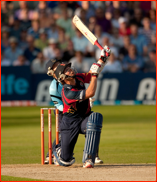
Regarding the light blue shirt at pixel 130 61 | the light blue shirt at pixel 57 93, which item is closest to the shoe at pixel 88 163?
the light blue shirt at pixel 57 93

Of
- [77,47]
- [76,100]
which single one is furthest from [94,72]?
[77,47]

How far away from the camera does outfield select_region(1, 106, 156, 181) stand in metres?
8.81

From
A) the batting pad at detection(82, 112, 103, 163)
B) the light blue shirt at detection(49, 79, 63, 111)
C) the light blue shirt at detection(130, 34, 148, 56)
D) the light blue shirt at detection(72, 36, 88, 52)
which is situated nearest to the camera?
the batting pad at detection(82, 112, 103, 163)

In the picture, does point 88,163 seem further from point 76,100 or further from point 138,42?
point 138,42

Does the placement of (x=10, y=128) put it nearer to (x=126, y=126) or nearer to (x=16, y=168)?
(x=126, y=126)

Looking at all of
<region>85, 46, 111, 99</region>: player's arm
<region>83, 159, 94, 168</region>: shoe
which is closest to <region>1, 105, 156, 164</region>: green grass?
<region>83, 159, 94, 168</region>: shoe

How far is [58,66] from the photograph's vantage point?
23.8 ft

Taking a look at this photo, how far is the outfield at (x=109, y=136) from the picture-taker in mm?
8814

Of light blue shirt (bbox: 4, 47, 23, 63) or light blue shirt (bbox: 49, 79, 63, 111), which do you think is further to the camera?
light blue shirt (bbox: 4, 47, 23, 63)

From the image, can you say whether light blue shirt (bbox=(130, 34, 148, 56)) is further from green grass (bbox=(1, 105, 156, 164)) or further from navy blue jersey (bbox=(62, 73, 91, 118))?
navy blue jersey (bbox=(62, 73, 91, 118))

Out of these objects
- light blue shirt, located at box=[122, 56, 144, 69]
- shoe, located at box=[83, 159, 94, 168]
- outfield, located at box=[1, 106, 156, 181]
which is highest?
light blue shirt, located at box=[122, 56, 144, 69]

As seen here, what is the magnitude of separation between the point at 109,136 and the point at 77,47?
31.3 feet

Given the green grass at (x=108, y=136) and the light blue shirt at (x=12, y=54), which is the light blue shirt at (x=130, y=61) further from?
the light blue shirt at (x=12, y=54)

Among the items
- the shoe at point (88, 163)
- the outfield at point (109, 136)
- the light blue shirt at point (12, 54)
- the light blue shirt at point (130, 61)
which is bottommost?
the outfield at point (109, 136)
